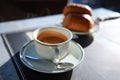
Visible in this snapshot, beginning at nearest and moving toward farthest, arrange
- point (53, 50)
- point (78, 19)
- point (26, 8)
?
point (53, 50), point (78, 19), point (26, 8)

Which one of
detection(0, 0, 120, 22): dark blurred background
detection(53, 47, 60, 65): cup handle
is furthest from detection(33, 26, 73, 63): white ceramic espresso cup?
detection(0, 0, 120, 22): dark blurred background

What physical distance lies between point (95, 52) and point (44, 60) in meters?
0.15

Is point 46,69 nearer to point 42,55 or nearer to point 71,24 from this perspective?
point 42,55

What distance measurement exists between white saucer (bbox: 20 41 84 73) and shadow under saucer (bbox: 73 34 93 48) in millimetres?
59

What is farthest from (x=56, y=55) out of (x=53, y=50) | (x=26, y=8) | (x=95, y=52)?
(x=26, y=8)

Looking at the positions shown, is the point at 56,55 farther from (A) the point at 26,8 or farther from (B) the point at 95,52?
(A) the point at 26,8

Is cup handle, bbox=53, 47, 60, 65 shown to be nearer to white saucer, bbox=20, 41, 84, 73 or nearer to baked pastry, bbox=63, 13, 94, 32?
white saucer, bbox=20, 41, 84, 73

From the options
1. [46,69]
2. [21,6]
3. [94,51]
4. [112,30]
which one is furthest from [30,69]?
[21,6]

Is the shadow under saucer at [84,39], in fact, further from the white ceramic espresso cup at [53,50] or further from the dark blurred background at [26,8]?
the dark blurred background at [26,8]

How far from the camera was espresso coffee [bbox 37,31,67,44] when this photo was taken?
0.52 metres

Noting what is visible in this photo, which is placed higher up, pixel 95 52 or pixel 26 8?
pixel 95 52

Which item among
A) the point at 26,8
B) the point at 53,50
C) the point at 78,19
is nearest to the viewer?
the point at 53,50

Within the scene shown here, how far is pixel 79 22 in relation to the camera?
613 millimetres

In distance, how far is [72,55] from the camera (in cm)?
52
